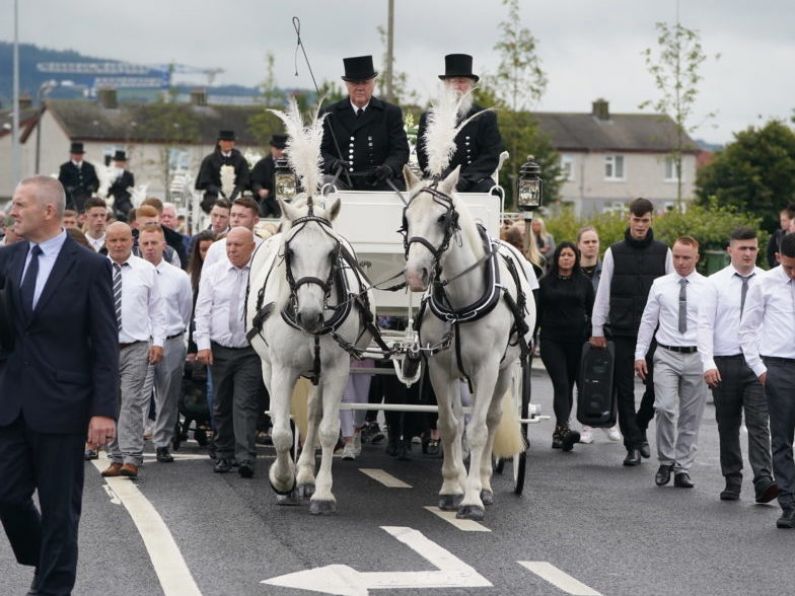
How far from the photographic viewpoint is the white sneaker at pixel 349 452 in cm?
1473

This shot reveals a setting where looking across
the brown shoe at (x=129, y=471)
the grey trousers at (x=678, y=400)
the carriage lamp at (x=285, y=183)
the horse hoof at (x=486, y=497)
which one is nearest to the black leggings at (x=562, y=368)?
the grey trousers at (x=678, y=400)

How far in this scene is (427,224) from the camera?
1097 centimetres

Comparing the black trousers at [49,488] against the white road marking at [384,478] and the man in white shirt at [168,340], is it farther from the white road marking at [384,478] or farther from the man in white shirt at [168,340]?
the man in white shirt at [168,340]

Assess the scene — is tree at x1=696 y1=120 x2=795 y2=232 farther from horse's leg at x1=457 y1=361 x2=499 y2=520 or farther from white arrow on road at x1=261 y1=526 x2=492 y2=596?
white arrow on road at x1=261 y1=526 x2=492 y2=596

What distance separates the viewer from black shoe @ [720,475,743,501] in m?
13.0

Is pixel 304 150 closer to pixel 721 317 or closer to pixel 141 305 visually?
pixel 141 305

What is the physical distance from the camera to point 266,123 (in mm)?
66438

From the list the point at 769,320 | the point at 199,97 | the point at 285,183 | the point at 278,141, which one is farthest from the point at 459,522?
the point at 199,97

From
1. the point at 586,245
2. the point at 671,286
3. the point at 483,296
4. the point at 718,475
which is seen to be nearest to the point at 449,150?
the point at 483,296

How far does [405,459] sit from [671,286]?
2890 millimetres

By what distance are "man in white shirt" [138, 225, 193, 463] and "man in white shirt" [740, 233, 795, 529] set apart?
5.19 meters

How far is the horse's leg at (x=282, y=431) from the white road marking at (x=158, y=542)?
918mm

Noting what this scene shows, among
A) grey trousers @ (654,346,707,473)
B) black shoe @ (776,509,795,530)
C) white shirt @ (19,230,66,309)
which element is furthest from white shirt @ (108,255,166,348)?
white shirt @ (19,230,66,309)

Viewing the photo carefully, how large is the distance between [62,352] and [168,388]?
685 centimetres
